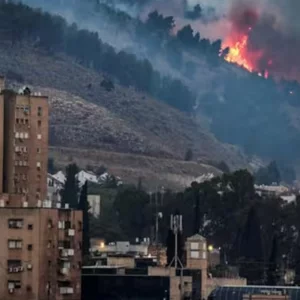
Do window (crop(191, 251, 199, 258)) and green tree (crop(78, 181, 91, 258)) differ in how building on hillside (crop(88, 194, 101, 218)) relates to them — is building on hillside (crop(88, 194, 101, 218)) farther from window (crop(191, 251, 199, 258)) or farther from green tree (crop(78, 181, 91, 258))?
window (crop(191, 251, 199, 258))

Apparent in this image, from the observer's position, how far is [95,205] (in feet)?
542

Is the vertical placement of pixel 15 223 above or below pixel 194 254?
above

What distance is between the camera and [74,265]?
78562 mm

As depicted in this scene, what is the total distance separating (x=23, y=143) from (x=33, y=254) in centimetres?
2546

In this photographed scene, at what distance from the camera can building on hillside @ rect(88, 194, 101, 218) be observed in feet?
531

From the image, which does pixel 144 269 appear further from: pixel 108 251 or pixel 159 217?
pixel 159 217

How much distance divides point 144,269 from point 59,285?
11731mm

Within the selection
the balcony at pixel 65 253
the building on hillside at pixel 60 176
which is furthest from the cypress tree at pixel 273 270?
the building on hillside at pixel 60 176

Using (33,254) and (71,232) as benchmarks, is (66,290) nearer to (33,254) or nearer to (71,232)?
(71,232)

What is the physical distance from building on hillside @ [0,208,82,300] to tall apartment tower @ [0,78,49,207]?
19.3 metres

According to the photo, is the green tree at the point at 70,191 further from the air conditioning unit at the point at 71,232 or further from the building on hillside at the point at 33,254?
the building on hillside at the point at 33,254

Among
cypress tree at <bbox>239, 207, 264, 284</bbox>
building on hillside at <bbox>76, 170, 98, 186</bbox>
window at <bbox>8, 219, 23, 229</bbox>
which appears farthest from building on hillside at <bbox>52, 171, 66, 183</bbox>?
window at <bbox>8, 219, 23, 229</bbox>

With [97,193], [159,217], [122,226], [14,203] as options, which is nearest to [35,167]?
[14,203]

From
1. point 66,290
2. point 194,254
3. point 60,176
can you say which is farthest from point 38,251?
point 60,176
